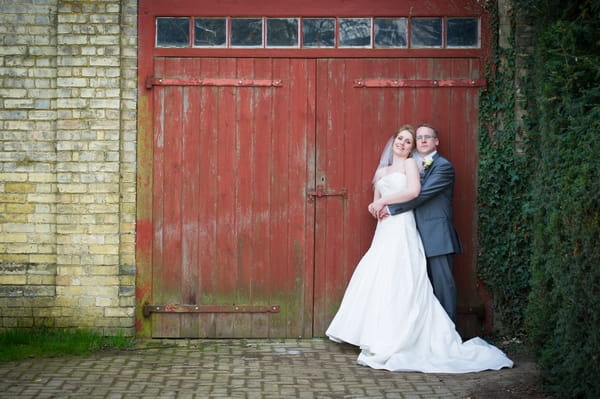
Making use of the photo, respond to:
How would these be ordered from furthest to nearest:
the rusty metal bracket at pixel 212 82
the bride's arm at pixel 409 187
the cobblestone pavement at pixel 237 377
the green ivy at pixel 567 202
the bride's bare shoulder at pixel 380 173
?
the rusty metal bracket at pixel 212 82 < the bride's bare shoulder at pixel 380 173 < the bride's arm at pixel 409 187 < the cobblestone pavement at pixel 237 377 < the green ivy at pixel 567 202

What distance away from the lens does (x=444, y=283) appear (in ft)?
21.1

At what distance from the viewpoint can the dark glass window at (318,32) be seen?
675 cm

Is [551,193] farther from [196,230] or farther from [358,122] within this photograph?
[196,230]

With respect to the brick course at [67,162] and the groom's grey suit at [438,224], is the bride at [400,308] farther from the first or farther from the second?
the brick course at [67,162]

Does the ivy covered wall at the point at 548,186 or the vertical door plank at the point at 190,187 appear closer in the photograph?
the ivy covered wall at the point at 548,186

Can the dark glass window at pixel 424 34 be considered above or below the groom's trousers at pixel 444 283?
above

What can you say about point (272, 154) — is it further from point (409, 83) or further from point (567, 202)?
point (567, 202)

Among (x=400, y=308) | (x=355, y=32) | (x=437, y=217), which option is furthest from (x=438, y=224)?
(x=355, y=32)

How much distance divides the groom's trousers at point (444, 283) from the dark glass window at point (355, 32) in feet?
6.28

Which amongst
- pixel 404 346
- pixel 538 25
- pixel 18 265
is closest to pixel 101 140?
pixel 18 265

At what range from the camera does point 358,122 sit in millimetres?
6766

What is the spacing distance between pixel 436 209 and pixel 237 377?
211 centimetres

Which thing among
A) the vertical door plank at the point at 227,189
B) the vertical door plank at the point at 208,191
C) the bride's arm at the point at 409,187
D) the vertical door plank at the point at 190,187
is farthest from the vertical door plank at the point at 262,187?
the bride's arm at the point at 409,187

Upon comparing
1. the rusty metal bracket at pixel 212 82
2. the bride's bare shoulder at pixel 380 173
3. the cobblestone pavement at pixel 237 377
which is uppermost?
the rusty metal bracket at pixel 212 82
